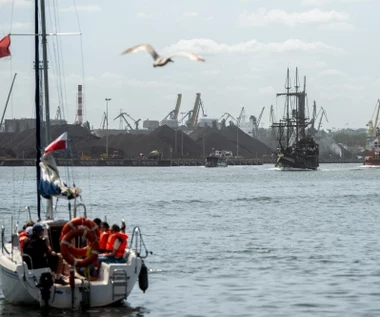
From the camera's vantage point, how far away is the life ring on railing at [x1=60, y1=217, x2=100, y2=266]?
29750 millimetres

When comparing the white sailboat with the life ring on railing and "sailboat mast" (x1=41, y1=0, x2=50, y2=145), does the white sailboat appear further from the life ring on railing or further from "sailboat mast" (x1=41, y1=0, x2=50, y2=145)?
"sailboat mast" (x1=41, y1=0, x2=50, y2=145)

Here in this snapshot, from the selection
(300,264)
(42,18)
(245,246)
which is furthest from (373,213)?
(42,18)

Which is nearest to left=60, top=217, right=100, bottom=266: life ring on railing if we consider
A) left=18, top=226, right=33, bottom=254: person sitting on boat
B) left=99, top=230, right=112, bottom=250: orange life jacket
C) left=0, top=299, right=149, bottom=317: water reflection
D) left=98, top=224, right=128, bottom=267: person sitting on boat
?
left=98, top=224, right=128, bottom=267: person sitting on boat

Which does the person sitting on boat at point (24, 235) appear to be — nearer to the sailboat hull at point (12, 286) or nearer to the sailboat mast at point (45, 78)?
the sailboat hull at point (12, 286)

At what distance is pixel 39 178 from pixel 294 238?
23362 millimetres

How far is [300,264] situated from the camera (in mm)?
42406

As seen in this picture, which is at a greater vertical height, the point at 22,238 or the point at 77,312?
the point at 22,238

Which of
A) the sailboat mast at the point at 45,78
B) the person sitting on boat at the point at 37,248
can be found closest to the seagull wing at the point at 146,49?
the person sitting on boat at the point at 37,248

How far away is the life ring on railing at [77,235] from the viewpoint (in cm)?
2975

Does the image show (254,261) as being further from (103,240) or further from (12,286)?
(12,286)

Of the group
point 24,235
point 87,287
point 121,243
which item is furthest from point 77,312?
point 24,235

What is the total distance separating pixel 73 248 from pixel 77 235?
382mm

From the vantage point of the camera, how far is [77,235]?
98.3 feet

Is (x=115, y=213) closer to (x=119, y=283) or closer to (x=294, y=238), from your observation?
(x=294, y=238)
